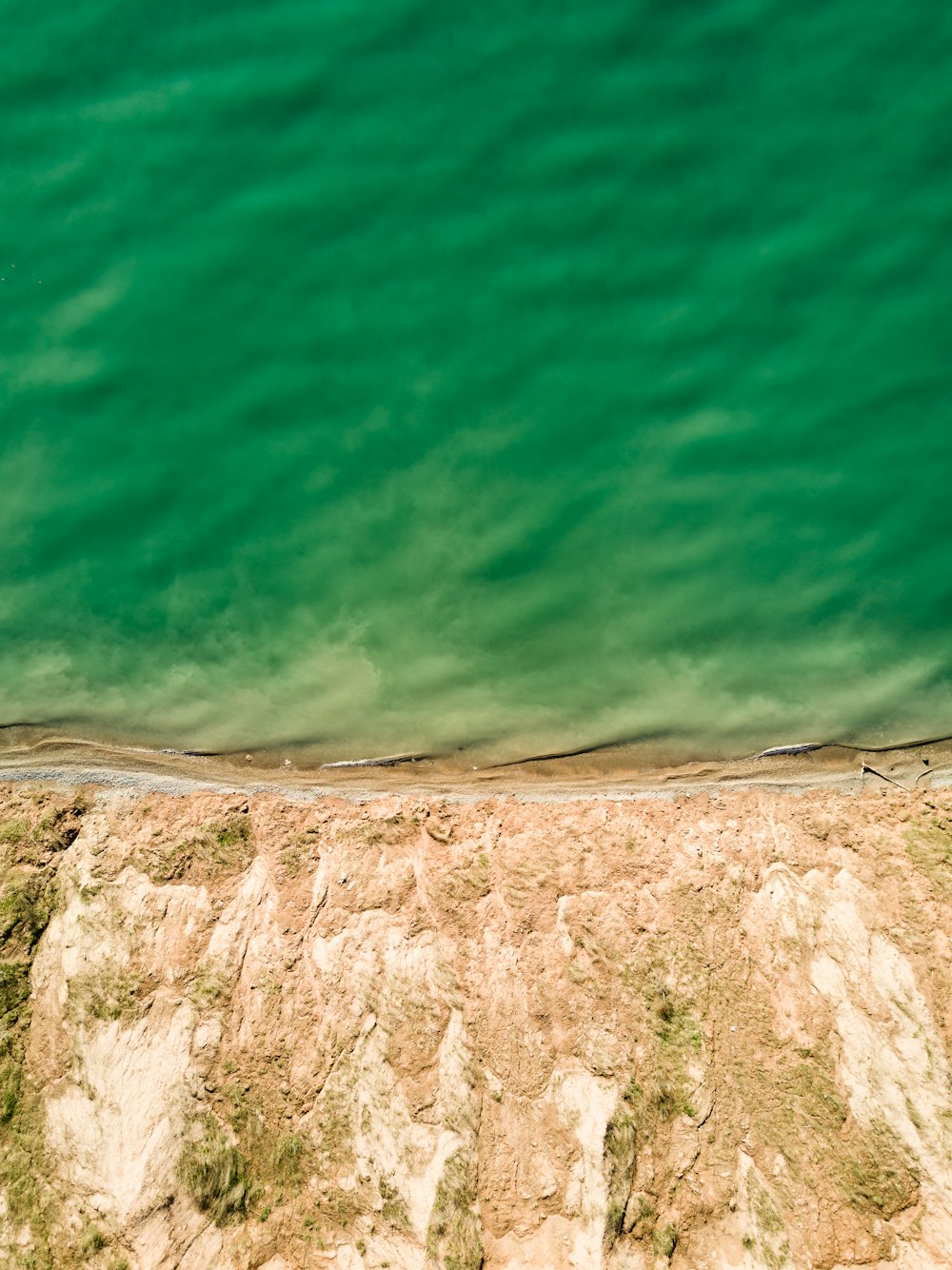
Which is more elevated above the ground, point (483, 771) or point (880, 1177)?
point (483, 771)

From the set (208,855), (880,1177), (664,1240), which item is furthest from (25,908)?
(880,1177)

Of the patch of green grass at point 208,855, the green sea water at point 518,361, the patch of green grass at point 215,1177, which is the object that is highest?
the green sea water at point 518,361

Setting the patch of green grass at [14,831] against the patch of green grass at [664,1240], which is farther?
the patch of green grass at [14,831]

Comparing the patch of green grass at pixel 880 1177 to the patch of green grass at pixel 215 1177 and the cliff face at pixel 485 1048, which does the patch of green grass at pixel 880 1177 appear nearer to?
the cliff face at pixel 485 1048

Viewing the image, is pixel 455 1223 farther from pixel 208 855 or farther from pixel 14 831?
pixel 14 831

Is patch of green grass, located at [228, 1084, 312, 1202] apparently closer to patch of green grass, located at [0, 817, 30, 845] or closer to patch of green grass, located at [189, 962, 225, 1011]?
patch of green grass, located at [189, 962, 225, 1011]

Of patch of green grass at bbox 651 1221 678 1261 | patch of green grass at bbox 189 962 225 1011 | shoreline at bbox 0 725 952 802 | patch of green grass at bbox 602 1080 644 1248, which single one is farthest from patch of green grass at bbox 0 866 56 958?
patch of green grass at bbox 651 1221 678 1261

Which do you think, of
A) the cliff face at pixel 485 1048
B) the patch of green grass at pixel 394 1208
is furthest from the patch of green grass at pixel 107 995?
the patch of green grass at pixel 394 1208
